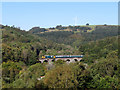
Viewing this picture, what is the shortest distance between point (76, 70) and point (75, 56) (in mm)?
45128

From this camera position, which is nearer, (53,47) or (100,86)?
(100,86)

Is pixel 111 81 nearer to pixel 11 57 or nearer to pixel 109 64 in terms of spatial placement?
pixel 109 64

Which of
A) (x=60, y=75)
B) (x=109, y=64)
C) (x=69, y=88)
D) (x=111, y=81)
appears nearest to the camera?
(x=69, y=88)

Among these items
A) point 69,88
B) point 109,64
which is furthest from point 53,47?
point 69,88

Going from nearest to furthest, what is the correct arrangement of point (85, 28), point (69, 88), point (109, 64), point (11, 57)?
1. point (69, 88)
2. point (109, 64)
3. point (11, 57)
4. point (85, 28)

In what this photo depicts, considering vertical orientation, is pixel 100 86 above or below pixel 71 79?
below

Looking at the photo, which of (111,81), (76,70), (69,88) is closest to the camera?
(69,88)

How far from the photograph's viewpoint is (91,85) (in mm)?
27297

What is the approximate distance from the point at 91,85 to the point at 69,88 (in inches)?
219

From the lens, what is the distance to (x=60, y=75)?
2475 cm

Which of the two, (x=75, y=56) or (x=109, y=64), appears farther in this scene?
(x=75, y=56)

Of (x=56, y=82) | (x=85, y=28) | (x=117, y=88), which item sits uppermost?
(x=85, y=28)

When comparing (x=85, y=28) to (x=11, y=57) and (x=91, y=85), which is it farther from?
(x=91, y=85)

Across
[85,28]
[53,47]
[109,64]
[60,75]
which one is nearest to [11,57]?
[109,64]
